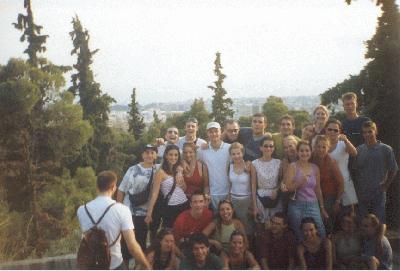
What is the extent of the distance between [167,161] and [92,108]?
1.60m

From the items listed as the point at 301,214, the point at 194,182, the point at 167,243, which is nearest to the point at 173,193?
the point at 194,182

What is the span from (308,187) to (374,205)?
66 centimetres

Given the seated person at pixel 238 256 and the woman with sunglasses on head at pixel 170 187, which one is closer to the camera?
the seated person at pixel 238 256

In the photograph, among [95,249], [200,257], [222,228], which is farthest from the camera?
[222,228]

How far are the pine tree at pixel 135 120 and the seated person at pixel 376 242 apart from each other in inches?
94.1

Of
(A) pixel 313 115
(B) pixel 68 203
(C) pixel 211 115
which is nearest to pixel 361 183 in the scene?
(A) pixel 313 115

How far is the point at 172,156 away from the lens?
3480 mm

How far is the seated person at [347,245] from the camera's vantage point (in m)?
3.42

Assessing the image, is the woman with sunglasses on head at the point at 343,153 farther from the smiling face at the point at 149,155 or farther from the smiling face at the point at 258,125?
the smiling face at the point at 149,155

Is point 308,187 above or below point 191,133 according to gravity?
below

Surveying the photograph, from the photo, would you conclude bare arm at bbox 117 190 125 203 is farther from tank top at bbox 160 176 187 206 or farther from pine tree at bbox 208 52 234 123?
pine tree at bbox 208 52 234 123

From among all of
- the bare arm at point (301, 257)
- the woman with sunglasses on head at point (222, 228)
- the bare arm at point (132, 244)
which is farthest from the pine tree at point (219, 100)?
the bare arm at point (132, 244)

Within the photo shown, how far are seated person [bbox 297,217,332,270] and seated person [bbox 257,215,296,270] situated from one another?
3.0 inches

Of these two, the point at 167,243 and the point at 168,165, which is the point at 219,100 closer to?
the point at 168,165
